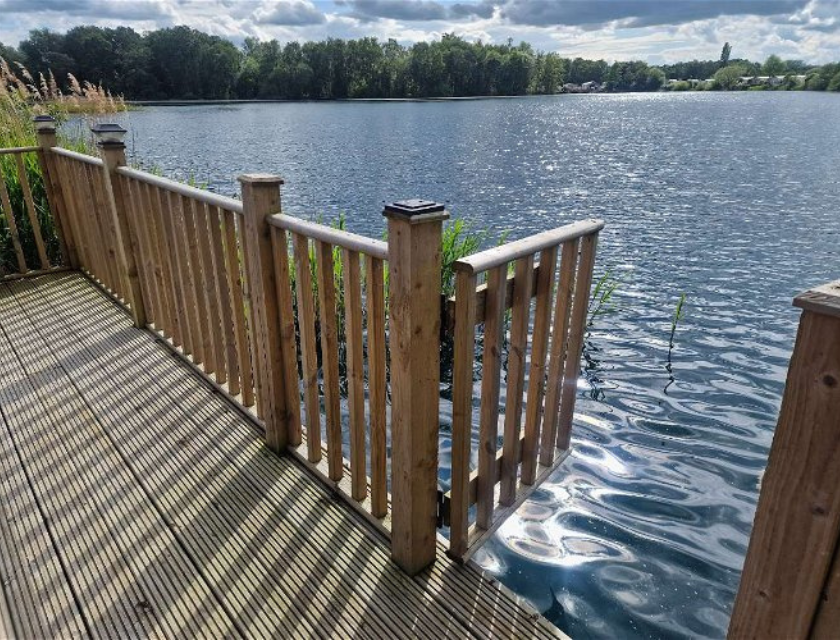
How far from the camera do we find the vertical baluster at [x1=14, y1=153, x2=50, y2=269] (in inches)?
175

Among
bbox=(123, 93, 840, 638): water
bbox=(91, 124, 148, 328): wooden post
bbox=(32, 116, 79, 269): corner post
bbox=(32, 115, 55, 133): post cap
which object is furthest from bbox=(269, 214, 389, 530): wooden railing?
bbox=(32, 115, 55, 133): post cap


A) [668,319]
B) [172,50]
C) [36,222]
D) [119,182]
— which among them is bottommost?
[668,319]

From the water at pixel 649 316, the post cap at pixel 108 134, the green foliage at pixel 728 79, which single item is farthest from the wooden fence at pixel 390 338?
the green foliage at pixel 728 79

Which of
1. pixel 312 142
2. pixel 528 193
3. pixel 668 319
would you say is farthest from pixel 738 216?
pixel 312 142

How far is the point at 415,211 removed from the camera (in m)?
1.53

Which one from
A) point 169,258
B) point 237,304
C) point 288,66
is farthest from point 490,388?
point 288,66

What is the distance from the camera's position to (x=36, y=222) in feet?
15.3

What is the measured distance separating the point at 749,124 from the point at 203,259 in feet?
113

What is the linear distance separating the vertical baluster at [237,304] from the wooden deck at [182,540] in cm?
17

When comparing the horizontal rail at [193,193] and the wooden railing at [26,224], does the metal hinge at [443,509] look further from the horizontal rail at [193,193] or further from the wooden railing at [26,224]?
the wooden railing at [26,224]

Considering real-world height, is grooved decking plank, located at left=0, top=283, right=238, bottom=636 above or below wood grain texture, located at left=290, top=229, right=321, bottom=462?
below

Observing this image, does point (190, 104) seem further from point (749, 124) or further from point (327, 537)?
point (327, 537)

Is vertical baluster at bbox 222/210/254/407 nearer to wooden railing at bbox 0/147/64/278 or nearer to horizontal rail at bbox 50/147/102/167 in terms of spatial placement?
horizontal rail at bbox 50/147/102/167

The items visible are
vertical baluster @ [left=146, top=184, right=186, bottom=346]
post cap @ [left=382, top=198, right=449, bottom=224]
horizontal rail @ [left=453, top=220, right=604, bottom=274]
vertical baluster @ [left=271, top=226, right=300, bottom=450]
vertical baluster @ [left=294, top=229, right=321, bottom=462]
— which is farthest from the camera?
vertical baluster @ [left=146, top=184, right=186, bottom=346]
